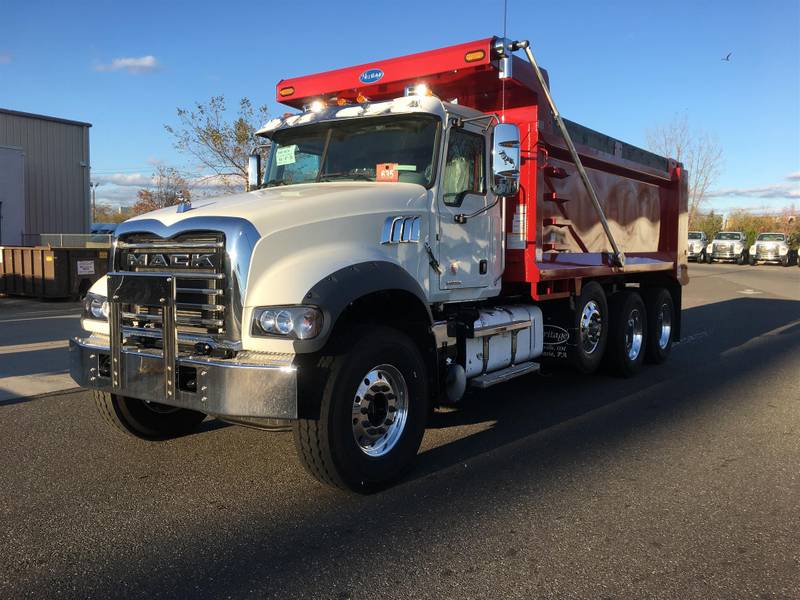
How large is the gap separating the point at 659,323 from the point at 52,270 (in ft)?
44.3

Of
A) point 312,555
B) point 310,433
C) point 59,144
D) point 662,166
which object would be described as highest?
point 59,144

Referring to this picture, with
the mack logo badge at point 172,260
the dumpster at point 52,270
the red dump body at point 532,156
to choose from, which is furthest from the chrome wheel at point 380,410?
the dumpster at point 52,270

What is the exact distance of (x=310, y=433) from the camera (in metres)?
3.87

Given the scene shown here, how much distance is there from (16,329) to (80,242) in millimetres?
7429

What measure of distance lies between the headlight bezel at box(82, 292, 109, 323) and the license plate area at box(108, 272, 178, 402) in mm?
302

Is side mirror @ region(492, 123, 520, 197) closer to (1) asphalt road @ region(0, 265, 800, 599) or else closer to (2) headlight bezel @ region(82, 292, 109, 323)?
(1) asphalt road @ region(0, 265, 800, 599)

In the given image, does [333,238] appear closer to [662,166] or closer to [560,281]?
[560,281]

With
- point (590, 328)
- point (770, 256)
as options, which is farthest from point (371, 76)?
point (770, 256)

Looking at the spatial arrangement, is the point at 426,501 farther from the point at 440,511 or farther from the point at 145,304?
the point at 145,304

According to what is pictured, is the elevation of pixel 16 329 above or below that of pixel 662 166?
below

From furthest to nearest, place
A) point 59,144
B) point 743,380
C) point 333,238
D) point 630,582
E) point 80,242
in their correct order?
point 59,144
point 80,242
point 743,380
point 333,238
point 630,582

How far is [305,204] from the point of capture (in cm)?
426

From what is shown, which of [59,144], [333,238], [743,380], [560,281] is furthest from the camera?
[59,144]

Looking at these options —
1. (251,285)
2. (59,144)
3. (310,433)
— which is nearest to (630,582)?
(310,433)
